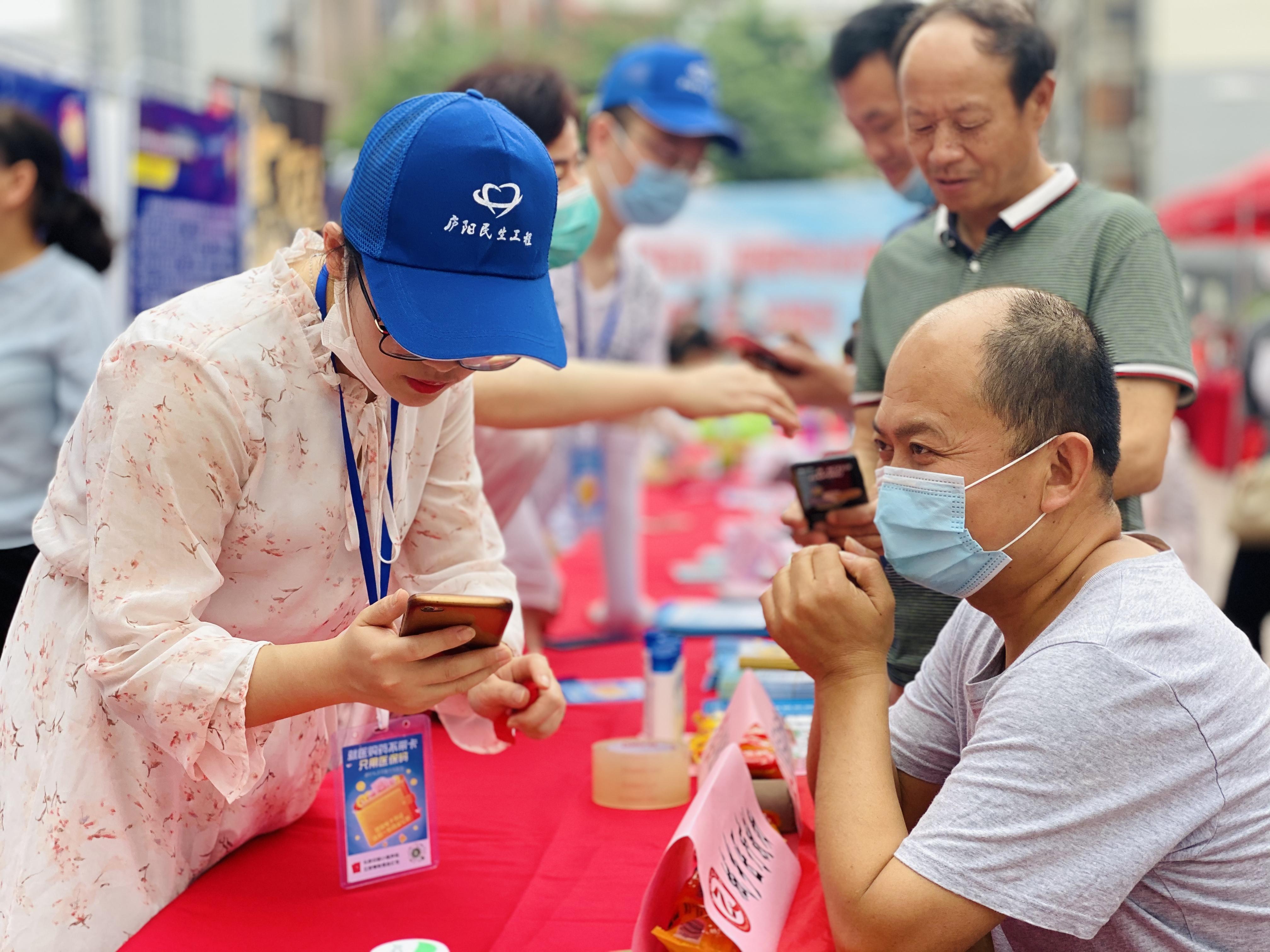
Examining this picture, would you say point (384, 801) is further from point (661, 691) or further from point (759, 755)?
point (661, 691)

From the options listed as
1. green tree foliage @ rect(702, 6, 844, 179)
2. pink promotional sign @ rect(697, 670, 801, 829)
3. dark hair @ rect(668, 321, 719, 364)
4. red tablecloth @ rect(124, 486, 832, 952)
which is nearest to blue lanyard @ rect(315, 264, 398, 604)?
red tablecloth @ rect(124, 486, 832, 952)

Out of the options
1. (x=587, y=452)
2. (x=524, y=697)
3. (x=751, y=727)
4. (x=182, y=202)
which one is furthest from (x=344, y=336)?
(x=182, y=202)

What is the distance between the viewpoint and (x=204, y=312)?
1.57m

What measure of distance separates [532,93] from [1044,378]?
1.59 metres

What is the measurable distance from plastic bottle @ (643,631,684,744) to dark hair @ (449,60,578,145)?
3.77ft

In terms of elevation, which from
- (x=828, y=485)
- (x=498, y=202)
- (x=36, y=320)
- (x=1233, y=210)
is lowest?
(x=828, y=485)

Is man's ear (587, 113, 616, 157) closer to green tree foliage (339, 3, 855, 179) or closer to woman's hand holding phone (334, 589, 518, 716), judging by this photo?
woman's hand holding phone (334, 589, 518, 716)

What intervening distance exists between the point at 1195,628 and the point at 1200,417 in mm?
13629

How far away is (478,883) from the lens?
1.92 m

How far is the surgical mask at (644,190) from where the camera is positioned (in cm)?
375

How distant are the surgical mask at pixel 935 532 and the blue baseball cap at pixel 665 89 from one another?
2.37 meters

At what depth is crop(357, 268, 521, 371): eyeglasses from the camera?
1.50 m

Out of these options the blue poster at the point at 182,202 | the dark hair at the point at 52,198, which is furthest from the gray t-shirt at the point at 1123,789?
the blue poster at the point at 182,202

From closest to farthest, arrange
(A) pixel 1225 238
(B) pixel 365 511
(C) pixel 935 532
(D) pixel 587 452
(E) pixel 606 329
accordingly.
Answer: (C) pixel 935 532 → (B) pixel 365 511 → (E) pixel 606 329 → (D) pixel 587 452 → (A) pixel 1225 238
